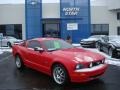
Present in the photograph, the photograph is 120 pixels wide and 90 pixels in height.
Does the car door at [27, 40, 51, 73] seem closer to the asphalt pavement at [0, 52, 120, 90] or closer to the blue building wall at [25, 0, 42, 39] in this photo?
the asphalt pavement at [0, 52, 120, 90]

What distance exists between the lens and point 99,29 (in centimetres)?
4412

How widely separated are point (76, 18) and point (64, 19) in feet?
5.49

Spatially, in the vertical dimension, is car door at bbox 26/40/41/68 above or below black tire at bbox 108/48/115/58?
above

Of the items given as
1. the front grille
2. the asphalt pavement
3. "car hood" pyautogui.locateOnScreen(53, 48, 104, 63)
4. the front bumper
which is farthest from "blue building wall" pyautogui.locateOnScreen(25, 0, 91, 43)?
the front bumper

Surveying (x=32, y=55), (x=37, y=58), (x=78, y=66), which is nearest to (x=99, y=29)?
(x=32, y=55)

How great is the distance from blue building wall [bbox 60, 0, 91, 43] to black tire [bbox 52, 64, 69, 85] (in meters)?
32.9

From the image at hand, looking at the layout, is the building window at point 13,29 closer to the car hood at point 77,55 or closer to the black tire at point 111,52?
the black tire at point 111,52

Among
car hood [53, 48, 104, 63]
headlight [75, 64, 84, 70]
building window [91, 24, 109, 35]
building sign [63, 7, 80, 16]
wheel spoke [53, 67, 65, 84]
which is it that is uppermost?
building sign [63, 7, 80, 16]

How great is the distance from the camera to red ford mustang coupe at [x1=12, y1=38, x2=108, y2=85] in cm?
943

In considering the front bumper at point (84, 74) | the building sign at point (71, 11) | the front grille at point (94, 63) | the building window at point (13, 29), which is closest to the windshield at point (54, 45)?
the front grille at point (94, 63)

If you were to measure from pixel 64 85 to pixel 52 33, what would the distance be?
3517 centimetres

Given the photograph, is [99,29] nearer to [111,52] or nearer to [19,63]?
[111,52]

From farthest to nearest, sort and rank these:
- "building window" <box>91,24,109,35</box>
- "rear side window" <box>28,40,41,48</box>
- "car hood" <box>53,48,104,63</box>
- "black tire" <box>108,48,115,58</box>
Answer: "building window" <box>91,24,109,35</box> < "black tire" <box>108,48,115,58</box> < "rear side window" <box>28,40,41,48</box> < "car hood" <box>53,48,104,63</box>

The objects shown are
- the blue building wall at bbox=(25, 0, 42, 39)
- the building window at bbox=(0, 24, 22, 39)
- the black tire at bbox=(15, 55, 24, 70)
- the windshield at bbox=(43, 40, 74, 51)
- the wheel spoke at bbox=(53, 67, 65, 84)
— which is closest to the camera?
the wheel spoke at bbox=(53, 67, 65, 84)
